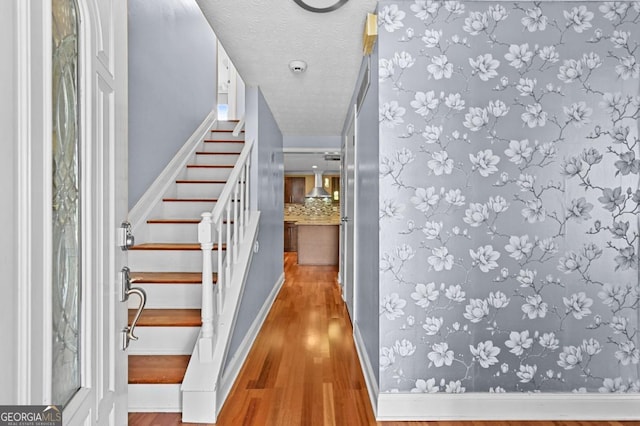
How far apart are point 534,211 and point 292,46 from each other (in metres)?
1.82

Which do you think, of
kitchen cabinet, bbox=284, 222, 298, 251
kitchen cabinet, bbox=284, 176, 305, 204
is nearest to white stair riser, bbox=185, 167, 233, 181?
kitchen cabinet, bbox=284, 222, 298, 251

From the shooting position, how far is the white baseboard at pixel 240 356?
1.96 meters

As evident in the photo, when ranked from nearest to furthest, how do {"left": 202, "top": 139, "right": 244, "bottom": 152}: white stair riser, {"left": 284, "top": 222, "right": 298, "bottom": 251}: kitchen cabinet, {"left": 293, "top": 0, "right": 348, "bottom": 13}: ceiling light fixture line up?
{"left": 293, "top": 0, "right": 348, "bottom": 13}: ceiling light fixture
{"left": 202, "top": 139, "right": 244, "bottom": 152}: white stair riser
{"left": 284, "top": 222, "right": 298, "bottom": 251}: kitchen cabinet

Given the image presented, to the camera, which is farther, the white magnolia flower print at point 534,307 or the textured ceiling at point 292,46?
the textured ceiling at point 292,46

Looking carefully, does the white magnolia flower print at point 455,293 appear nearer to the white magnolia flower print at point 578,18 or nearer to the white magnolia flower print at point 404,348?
the white magnolia flower print at point 404,348

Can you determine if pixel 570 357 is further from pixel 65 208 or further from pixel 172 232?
pixel 172 232

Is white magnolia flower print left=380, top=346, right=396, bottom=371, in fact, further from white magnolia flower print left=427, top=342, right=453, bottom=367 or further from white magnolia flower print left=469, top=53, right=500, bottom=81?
white magnolia flower print left=469, top=53, right=500, bottom=81

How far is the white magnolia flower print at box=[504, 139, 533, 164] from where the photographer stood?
71.2 inches

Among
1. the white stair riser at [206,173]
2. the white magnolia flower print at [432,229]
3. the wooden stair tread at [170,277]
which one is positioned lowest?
the wooden stair tread at [170,277]

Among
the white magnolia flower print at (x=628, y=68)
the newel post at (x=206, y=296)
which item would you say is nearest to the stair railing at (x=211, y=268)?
the newel post at (x=206, y=296)

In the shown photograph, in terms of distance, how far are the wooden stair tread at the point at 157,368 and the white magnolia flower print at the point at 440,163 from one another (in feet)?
5.67

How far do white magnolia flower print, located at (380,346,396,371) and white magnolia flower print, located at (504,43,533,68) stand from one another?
1.61 m

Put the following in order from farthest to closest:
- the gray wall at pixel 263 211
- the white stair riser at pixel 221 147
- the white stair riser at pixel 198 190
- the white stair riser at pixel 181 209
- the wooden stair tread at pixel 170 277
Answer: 1. the white stair riser at pixel 221 147
2. the white stair riser at pixel 198 190
3. the white stair riser at pixel 181 209
4. the gray wall at pixel 263 211
5. the wooden stair tread at pixel 170 277

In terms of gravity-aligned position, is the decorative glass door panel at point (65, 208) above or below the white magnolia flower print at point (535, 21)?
below
